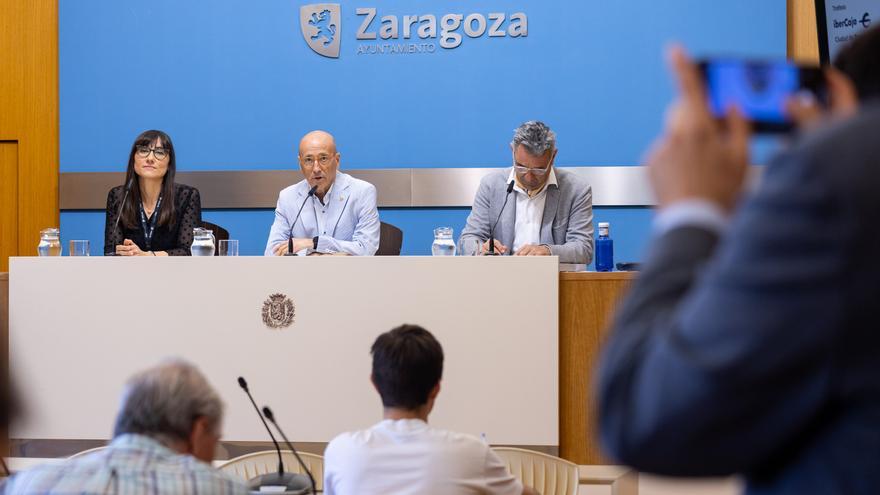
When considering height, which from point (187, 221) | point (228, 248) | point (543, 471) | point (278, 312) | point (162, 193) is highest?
point (162, 193)

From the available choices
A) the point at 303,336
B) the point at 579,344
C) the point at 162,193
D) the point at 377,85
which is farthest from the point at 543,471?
the point at 377,85

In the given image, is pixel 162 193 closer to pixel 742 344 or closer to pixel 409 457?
pixel 409 457

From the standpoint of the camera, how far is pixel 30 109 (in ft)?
21.9

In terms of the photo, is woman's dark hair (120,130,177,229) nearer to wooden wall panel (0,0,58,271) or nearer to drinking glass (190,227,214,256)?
drinking glass (190,227,214,256)

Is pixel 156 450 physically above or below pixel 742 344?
below

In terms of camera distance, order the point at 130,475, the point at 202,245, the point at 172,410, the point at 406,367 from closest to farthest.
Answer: the point at 130,475, the point at 172,410, the point at 406,367, the point at 202,245

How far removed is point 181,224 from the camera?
4.75 metres

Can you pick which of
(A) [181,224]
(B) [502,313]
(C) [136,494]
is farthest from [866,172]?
(A) [181,224]

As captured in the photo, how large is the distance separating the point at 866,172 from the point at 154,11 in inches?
249

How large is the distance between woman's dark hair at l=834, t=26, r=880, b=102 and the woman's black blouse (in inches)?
156

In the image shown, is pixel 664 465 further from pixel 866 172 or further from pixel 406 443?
pixel 406 443

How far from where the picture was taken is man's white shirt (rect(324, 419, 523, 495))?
2.20m

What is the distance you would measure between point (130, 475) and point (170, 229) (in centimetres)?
328

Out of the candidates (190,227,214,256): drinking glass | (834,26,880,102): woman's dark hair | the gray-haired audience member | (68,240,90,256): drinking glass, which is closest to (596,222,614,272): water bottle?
(190,227,214,256): drinking glass
